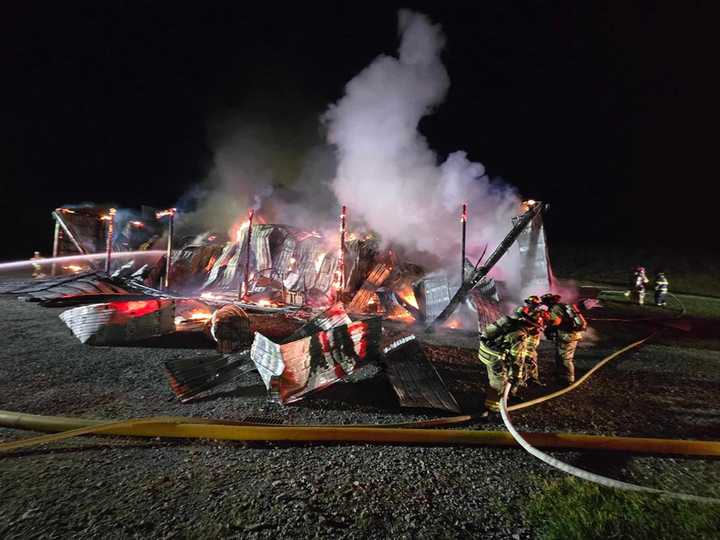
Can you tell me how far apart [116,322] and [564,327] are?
777 centimetres

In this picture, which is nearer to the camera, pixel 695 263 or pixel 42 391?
pixel 42 391

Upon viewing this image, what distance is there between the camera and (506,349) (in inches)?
138

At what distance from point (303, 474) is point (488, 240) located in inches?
438

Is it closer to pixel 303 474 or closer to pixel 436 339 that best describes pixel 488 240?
pixel 436 339

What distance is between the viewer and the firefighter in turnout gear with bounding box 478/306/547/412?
351 centimetres

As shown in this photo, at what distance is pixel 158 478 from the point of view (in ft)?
8.39

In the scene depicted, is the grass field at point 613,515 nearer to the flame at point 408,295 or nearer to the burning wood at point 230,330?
the burning wood at point 230,330

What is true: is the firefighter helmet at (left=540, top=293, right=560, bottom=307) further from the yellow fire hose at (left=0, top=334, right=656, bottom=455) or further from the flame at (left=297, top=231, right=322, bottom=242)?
the flame at (left=297, top=231, right=322, bottom=242)

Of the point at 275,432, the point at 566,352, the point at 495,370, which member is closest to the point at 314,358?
the point at 275,432

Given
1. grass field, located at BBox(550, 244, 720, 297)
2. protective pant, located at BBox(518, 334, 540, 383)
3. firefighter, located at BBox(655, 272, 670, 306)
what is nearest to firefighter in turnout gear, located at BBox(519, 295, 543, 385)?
protective pant, located at BBox(518, 334, 540, 383)

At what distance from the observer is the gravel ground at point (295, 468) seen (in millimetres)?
2168

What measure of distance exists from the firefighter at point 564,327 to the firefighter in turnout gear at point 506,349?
2.51ft

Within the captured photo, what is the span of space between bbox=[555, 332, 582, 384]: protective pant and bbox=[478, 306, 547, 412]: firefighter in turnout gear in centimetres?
107

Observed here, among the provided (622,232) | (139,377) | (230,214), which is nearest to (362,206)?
(139,377)
